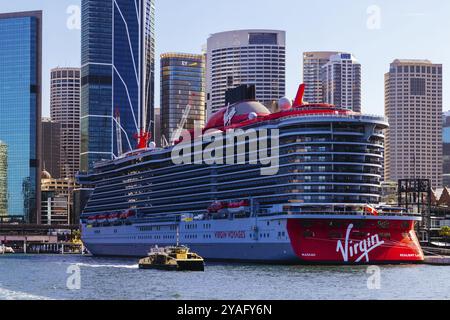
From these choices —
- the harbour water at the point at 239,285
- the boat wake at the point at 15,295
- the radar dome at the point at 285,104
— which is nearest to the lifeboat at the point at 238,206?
the radar dome at the point at 285,104

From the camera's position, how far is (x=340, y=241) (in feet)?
340

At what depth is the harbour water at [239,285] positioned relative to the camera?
63500mm

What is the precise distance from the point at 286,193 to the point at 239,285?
39205mm

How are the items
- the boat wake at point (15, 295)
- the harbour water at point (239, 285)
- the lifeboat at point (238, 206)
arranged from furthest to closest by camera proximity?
the lifeboat at point (238, 206) → the harbour water at point (239, 285) → the boat wake at point (15, 295)

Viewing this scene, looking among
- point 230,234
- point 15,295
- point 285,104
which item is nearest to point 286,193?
point 230,234

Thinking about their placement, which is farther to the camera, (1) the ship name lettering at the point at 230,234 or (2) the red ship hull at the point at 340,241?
(1) the ship name lettering at the point at 230,234

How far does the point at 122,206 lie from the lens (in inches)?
6240

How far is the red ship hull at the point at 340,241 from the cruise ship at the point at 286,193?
113mm

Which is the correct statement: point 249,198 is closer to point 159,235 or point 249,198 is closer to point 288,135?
point 288,135

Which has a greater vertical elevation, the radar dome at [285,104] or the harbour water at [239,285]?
the radar dome at [285,104]

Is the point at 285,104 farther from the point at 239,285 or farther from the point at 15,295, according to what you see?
the point at 15,295

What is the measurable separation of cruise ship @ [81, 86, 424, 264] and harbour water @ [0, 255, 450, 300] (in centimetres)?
821

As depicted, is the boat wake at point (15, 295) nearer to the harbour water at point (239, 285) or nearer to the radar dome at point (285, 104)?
the harbour water at point (239, 285)

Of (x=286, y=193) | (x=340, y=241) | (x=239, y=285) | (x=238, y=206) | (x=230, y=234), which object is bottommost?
(x=239, y=285)
